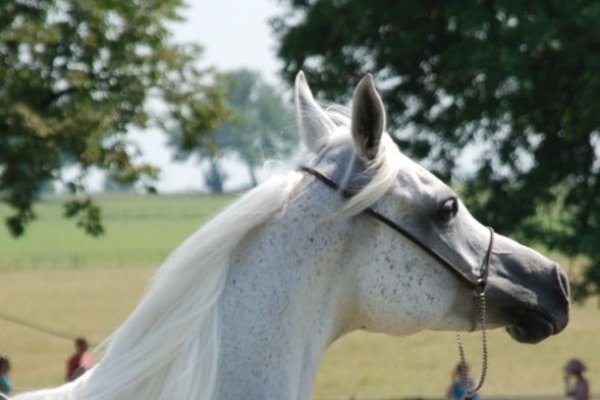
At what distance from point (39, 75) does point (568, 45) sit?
7.24 meters

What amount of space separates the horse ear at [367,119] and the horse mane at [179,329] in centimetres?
25

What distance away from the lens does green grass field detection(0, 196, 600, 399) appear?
34500 mm

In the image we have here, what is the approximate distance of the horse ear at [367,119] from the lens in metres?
4.39

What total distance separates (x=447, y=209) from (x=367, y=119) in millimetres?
377

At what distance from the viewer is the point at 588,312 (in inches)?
2056

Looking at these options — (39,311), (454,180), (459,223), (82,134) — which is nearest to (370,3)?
(454,180)

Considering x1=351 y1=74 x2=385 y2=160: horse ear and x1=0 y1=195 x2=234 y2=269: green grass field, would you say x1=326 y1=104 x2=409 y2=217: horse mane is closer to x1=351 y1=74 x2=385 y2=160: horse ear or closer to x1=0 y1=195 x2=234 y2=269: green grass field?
x1=351 y1=74 x2=385 y2=160: horse ear

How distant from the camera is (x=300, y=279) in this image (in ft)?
14.7

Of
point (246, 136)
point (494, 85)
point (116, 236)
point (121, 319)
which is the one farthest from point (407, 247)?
point (116, 236)

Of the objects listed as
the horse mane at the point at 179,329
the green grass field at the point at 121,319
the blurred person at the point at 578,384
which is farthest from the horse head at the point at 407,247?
the blurred person at the point at 578,384

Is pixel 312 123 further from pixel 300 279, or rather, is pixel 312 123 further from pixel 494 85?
pixel 494 85

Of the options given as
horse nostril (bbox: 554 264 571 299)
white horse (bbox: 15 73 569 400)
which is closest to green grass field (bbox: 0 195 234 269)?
horse nostril (bbox: 554 264 571 299)

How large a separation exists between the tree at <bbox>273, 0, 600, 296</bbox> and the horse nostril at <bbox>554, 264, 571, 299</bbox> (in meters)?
16.7

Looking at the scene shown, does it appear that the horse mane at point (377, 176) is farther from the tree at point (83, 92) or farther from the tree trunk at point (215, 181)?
the tree at point (83, 92)
